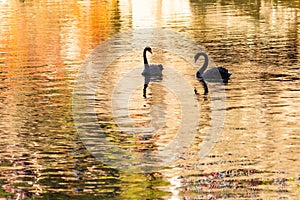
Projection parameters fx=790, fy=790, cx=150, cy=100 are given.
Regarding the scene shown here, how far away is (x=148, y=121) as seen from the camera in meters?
21.1

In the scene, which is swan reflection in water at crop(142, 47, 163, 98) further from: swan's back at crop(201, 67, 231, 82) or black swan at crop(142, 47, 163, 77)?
swan's back at crop(201, 67, 231, 82)

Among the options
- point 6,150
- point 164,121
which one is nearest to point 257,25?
point 164,121

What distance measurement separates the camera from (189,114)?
21953mm

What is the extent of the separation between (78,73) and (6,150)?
41.5 feet

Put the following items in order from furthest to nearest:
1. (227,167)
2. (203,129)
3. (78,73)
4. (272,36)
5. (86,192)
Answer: (272,36) → (78,73) → (203,129) → (227,167) → (86,192)

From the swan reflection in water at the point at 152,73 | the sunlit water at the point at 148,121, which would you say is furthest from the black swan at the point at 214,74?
the swan reflection in water at the point at 152,73

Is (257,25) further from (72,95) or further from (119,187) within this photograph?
(119,187)

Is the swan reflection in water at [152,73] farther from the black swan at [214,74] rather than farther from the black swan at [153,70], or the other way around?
the black swan at [214,74]

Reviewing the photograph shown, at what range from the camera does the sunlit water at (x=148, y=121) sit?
14.9m

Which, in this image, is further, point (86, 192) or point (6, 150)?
point (6, 150)

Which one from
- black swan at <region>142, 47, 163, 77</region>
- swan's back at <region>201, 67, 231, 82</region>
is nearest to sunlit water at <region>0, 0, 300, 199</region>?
swan's back at <region>201, 67, 231, 82</region>

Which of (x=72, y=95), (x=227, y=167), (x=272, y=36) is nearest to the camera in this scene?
(x=227, y=167)

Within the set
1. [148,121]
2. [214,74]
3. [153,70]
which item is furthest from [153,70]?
[148,121]

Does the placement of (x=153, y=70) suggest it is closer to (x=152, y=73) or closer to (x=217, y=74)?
(x=152, y=73)
